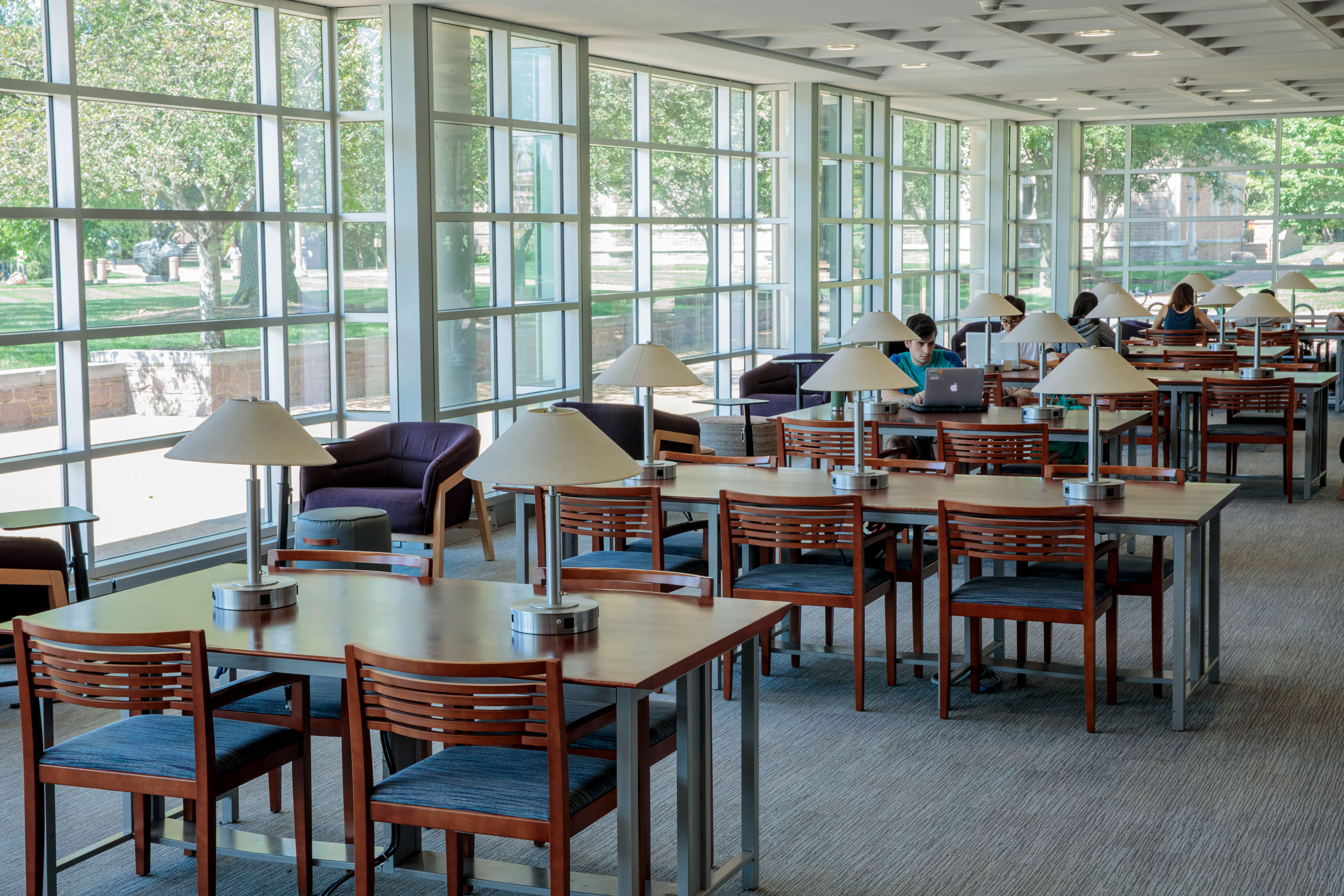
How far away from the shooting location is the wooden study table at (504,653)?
3078mm

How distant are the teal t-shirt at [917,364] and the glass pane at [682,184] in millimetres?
2731

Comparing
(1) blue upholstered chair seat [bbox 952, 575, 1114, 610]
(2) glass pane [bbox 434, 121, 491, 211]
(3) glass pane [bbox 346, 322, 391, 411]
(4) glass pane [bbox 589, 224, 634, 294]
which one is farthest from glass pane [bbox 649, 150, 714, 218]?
(1) blue upholstered chair seat [bbox 952, 575, 1114, 610]

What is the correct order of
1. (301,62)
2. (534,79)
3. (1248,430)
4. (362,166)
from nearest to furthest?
(301,62)
(362,166)
(534,79)
(1248,430)

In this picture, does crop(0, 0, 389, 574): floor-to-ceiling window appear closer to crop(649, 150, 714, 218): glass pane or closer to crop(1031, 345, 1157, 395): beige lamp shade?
crop(649, 150, 714, 218): glass pane

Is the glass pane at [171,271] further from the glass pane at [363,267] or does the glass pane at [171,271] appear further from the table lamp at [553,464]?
the table lamp at [553,464]

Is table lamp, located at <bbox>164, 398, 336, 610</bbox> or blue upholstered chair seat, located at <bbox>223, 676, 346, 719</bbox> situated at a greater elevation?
table lamp, located at <bbox>164, 398, 336, 610</bbox>

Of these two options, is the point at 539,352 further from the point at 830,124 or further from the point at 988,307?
the point at 830,124

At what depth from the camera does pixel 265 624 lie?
3.59m

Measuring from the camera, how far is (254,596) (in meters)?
3.74

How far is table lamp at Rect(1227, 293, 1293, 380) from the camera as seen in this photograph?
986 centimetres

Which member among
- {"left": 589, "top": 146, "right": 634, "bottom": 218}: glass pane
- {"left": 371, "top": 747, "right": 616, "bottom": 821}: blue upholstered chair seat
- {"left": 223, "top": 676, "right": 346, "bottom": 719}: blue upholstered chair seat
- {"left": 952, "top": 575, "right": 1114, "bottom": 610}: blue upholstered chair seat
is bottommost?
{"left": 371, "top": 747, "right": 616, "bottom": 821}: blue upholstered chair seat

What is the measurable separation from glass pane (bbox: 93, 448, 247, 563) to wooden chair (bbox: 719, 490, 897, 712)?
9.20 ft

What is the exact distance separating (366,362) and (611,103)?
123 inches

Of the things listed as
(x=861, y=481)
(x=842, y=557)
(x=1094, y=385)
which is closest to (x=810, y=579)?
(x=842, y=557)
